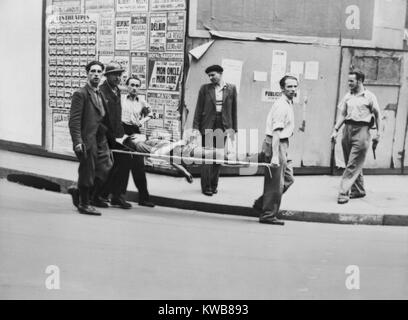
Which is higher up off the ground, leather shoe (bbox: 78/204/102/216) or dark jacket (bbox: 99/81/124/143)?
dark jacket (bbox: 99/81/124/143)

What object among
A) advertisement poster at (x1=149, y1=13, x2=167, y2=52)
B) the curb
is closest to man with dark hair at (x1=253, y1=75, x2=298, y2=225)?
the curb

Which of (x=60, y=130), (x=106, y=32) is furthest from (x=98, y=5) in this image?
(x=60, y=130)

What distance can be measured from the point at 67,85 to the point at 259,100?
3.01 m

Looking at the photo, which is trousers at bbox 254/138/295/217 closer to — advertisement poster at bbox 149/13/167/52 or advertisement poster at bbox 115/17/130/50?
advertisement poster at bbox 149/13/167/52

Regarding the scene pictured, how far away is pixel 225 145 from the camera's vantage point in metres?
9.26

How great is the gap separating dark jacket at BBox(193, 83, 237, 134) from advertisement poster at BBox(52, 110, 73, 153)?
2.50 meters

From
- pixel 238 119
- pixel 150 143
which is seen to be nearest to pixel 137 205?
pixel 150 143

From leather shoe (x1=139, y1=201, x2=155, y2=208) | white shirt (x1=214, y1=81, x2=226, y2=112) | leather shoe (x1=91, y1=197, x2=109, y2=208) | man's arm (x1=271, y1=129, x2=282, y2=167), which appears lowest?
leather shoe (x1=139, y1=201, x2=155, y2=208)

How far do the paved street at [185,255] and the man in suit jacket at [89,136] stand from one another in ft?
1.02

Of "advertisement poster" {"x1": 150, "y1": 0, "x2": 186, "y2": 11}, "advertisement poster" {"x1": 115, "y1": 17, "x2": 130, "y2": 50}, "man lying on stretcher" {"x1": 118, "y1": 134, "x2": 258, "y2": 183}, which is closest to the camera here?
"man lying on stretcher" {"x1": 118, "y1": 134, "x2": 258, "y2": 183}

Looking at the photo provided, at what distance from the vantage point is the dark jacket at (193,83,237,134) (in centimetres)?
900

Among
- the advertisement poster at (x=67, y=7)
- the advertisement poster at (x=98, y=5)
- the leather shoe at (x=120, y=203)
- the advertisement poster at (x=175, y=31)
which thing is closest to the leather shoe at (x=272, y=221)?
the leather shoe at (x=120, y=203)

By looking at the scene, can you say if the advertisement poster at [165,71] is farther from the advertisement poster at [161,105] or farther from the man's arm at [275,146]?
the man's arm at [275,146]
